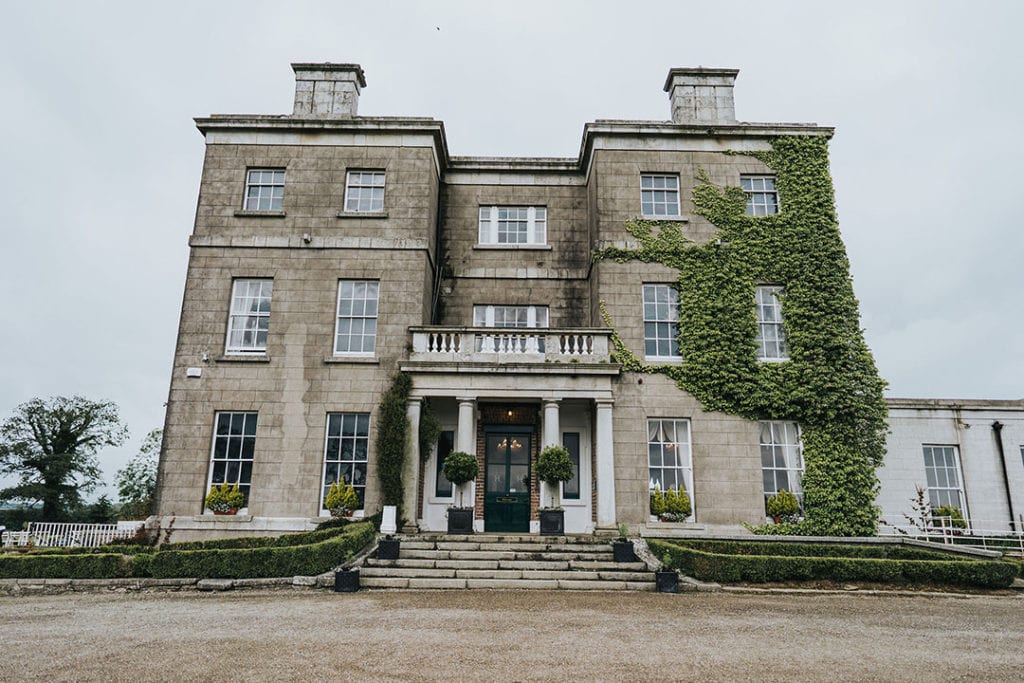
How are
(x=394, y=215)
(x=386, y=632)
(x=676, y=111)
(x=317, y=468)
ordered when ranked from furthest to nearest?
(x=676, y=111)
(x=394, y=215)
(x=317, y=468)
(x=386, y=632)

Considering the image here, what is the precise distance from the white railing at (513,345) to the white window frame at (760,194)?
5857mm

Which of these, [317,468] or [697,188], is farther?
[697,188]

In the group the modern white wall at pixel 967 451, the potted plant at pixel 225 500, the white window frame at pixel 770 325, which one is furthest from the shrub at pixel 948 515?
the potted plant at pixel 225 500

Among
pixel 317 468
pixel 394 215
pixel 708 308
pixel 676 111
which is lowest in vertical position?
pixel 317 468

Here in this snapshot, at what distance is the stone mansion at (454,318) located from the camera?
1579cm

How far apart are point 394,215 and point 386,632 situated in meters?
12.1

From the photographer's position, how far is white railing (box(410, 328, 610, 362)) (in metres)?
16.0

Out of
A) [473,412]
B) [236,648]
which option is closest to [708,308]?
[473,412]

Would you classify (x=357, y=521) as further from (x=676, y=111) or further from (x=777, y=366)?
(x=676, y=111)

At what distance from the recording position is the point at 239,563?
38.0 ft

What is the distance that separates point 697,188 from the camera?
58.0ft

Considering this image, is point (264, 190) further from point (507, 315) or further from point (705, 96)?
point (705, 96)

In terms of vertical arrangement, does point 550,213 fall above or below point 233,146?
below

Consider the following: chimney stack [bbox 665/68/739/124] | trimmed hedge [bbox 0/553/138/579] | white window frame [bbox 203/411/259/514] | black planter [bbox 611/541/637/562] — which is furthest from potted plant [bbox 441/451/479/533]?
chimney stack [bbox 665/68/739/124]
